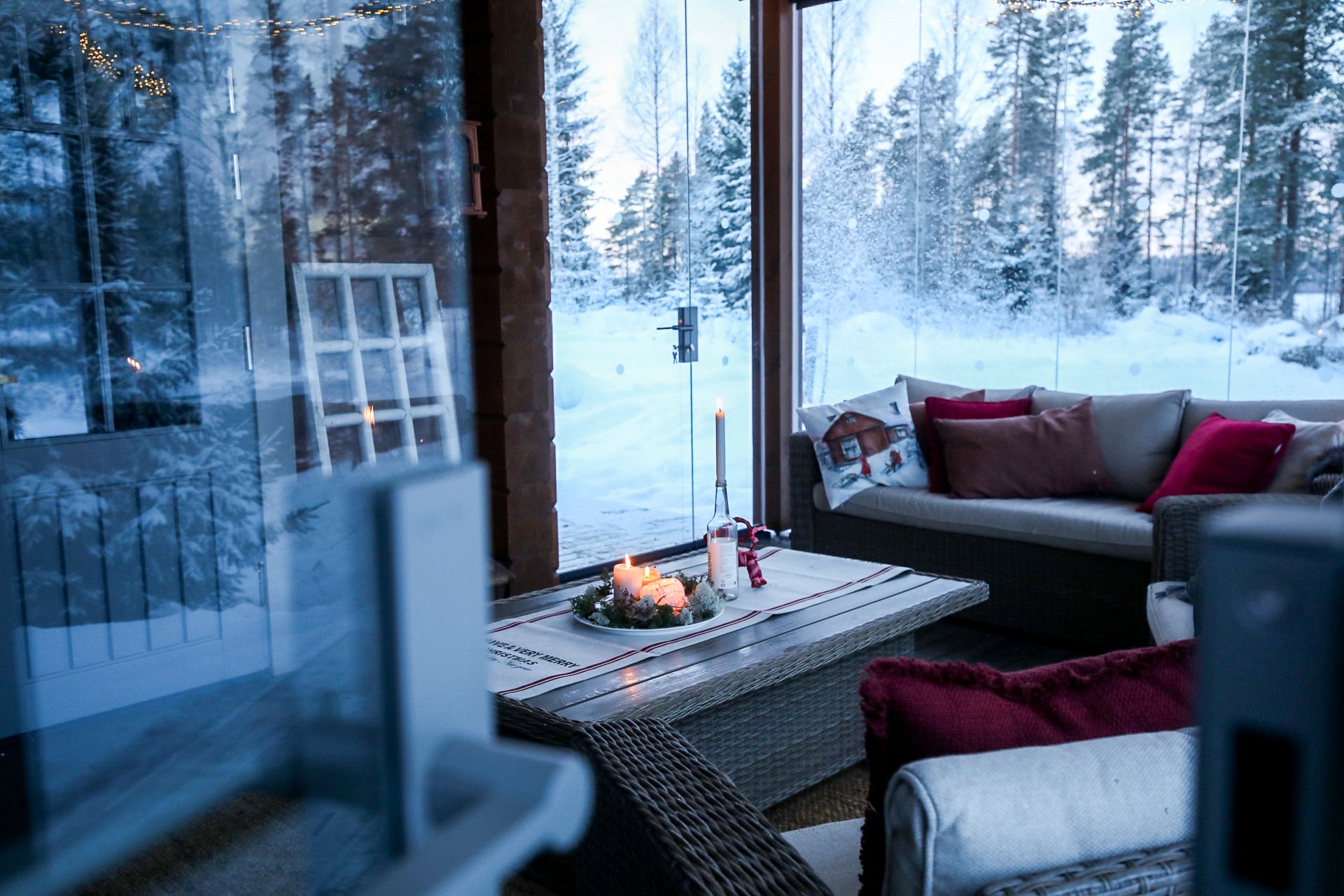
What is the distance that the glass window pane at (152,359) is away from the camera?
8.89 feet

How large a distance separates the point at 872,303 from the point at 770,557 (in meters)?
2.45

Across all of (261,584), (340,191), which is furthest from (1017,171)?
(261,584)

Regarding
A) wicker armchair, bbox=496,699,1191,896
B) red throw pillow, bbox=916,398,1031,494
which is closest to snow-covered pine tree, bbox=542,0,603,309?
red throw pillow, bbox=916,398,1031,494

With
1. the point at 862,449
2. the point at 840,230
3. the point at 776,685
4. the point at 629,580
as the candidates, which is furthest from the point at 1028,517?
the point at 840,230

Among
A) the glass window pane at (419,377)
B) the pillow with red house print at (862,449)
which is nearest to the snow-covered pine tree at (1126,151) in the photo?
the pillow with red house print at (862,449)

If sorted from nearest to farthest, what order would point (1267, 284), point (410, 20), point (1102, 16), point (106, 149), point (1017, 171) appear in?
point (106, 149) < point (410, 20) < point (1267, 284) < point (1102, 16) < point (1017, 171)

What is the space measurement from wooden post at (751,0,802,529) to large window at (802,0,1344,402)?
84 mm

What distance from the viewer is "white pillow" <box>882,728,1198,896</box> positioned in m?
0.86

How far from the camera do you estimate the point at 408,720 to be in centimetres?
15

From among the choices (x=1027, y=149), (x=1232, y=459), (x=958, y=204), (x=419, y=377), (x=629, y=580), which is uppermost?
(x=1027, y=149)

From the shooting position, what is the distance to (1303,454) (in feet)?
10.4

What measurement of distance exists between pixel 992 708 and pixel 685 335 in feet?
13.0

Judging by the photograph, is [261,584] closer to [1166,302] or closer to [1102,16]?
[1166,302]

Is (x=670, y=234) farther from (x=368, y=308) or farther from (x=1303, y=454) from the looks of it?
(x=1303, y=454)
